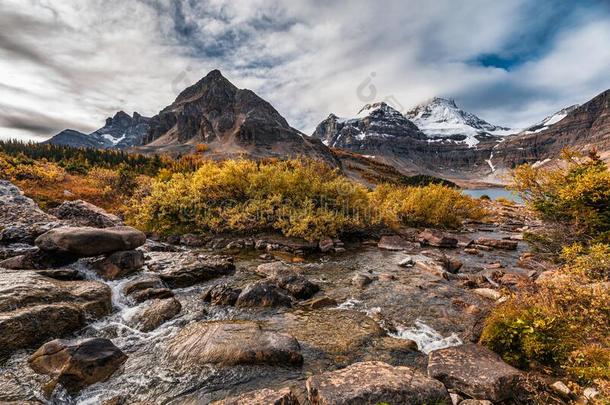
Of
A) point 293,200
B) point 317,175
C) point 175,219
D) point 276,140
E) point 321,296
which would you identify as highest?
point 276,140

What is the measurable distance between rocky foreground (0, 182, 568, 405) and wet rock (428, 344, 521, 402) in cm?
3

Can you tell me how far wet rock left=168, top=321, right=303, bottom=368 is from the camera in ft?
23.5

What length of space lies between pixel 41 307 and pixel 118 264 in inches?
207

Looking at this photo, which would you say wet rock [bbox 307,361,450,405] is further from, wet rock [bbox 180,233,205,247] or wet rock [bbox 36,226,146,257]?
wet rock [bbox 180,233,205,247]

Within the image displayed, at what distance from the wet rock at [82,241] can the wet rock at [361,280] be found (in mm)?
11348

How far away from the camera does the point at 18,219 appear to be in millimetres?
17047

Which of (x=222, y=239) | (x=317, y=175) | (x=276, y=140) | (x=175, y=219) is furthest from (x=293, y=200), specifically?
(x=276, y=140)

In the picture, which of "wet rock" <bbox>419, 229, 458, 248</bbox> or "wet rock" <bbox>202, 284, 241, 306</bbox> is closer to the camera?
"wet rock" <bbox>202, 284, 241, 306</bbox>

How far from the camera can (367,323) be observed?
9430 mm

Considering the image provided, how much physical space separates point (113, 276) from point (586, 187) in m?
18.9

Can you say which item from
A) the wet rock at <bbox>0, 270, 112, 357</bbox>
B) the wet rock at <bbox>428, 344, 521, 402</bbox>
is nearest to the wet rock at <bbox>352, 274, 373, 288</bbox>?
the wet rock at <bbox>428, 344, 521, 402</bbox>

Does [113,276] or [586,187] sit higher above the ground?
[586,187]

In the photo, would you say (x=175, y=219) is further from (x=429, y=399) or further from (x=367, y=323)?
(x=429, y=399)

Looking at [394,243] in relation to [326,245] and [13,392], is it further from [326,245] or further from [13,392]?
[13,392]
